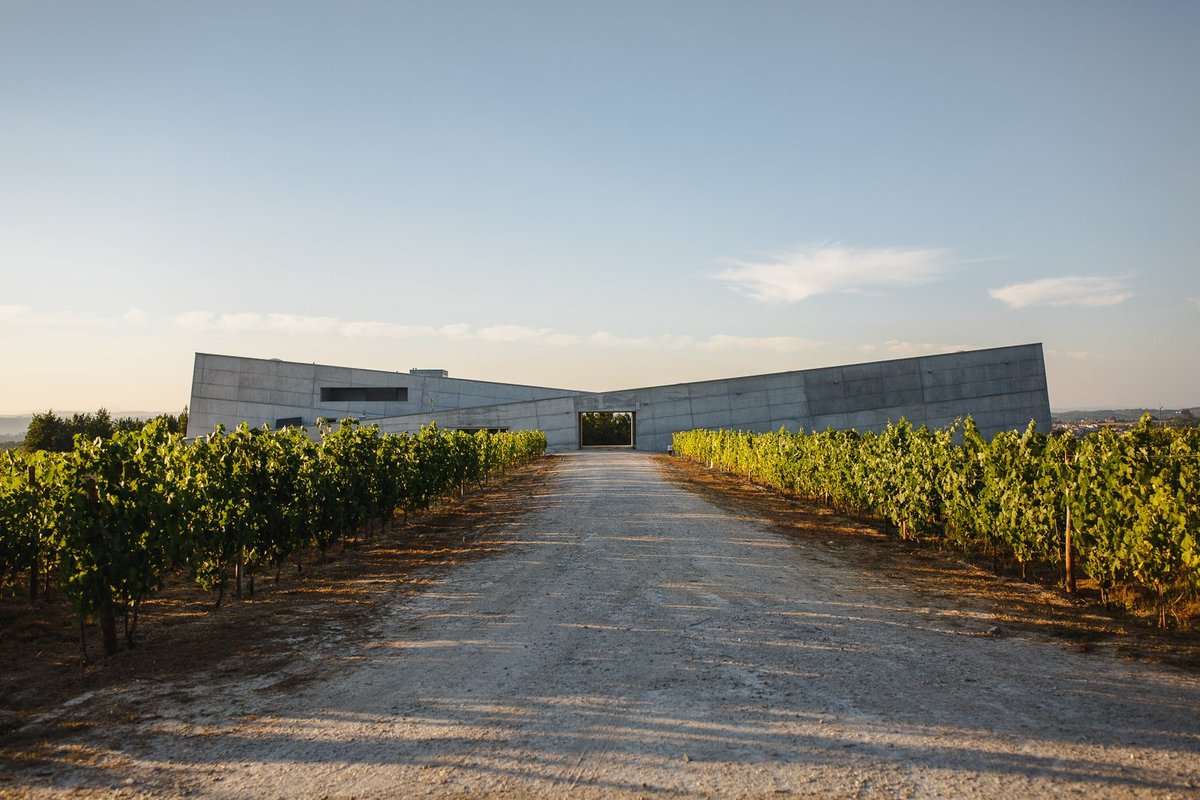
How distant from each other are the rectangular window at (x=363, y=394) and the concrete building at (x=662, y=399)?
89mm

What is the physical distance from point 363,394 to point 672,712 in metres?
60.9

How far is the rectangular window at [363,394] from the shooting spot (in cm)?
6078

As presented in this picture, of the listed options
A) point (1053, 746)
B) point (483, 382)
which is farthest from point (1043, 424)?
point (1053, 746)

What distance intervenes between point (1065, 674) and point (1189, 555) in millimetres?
2353

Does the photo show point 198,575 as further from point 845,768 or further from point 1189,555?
point 1189,555

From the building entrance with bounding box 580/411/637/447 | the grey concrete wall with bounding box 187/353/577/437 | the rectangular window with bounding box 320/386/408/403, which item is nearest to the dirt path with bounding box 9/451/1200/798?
the grey concrete wall with bounding box 187/353/577/437

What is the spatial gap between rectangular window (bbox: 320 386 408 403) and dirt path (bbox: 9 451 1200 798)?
186 ft

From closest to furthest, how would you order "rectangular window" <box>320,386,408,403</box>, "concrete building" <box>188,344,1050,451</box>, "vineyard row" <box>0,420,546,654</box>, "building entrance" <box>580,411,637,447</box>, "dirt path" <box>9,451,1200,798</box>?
"dirt path" <box>9,451,1200,798</box>
"vineyard row" <box>0,420,546,654</box>
"concrete building" <box>188,344,1050,451</box>
"rectangular window" <box>320,386,408,403</box>
"building entrance" <box>580,411,637,447</box>

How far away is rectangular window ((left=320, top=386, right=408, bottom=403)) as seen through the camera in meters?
60.8

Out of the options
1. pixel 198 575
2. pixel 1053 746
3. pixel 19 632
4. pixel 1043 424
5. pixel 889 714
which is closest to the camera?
pixel 1053 746

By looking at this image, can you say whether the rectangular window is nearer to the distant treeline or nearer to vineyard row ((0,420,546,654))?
the distant treeline

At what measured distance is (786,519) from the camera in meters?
16.3

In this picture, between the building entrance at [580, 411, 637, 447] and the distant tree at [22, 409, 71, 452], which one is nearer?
the distant tree at [22, 409, 71, 452]

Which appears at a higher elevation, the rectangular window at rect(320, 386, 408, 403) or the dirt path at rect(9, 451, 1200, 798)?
the rectangular window at rect(320, 386, 408, 403)
